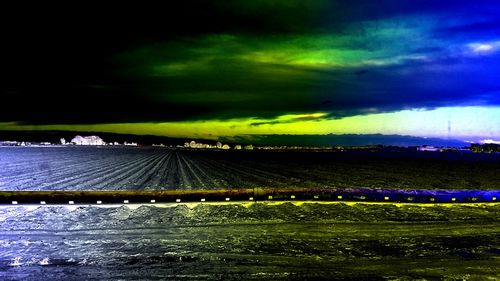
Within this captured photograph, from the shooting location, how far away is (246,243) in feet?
63.1

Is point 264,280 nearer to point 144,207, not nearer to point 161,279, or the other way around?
point 161,279

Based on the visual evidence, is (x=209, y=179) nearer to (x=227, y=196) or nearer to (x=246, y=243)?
(x=227, y=196)

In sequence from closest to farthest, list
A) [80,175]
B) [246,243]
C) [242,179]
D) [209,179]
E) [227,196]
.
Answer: [246,243] < [227,196] < [209,179] < [242,179] < [80,175]

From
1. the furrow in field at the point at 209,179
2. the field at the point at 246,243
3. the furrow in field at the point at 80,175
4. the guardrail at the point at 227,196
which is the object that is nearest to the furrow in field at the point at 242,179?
the furrow in field at the point at 209,179

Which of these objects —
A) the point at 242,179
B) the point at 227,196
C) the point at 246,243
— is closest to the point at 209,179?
the point at 242,179

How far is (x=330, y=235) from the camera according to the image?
2116 cm

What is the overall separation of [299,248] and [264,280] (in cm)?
463

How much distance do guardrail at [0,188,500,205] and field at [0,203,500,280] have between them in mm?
1974

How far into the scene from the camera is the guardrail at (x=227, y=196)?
3169 cm

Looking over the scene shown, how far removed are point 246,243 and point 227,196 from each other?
45.9 feet

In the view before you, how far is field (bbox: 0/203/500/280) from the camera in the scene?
14922mm

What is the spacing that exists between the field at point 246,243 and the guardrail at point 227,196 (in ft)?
6.48

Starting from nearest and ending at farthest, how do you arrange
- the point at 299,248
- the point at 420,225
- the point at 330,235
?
the point at 299,248 < the point at 330,235 < the point at 420,225

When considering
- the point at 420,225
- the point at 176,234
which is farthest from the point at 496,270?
the point at 176,234
